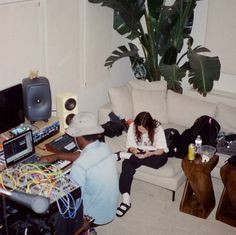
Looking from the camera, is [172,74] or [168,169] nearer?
[168,169]

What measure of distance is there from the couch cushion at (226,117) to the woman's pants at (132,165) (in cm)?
92

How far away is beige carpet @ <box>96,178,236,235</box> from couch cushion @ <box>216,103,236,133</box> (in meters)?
0.80

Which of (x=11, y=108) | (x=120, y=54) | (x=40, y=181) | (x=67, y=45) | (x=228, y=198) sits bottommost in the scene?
(x=228, y=198)

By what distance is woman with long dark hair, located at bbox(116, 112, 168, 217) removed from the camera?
4.02 metres

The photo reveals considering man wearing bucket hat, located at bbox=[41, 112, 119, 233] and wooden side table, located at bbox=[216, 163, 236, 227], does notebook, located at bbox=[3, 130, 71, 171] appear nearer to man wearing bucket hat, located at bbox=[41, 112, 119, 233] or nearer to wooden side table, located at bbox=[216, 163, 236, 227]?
man wearing bucket hat, located at bbox=[41, 112, 119, 233]

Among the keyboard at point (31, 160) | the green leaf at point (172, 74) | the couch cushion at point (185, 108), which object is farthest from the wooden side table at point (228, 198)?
the keyboard at point (31, 160)

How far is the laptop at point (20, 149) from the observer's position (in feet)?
10.8

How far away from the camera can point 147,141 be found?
4086 millimetres

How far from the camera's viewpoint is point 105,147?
2963 millimetres

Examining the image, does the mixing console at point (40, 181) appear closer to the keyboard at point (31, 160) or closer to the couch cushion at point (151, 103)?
the keyboard at point (31, 160)

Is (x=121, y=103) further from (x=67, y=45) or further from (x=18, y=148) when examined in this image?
(x=18, y=148)

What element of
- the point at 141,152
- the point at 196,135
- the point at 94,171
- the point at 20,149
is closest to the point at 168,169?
the point at 141,152

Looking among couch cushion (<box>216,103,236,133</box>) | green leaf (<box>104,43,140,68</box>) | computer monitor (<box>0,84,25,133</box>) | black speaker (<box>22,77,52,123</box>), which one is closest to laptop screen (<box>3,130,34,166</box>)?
computer monitor (<box>0,84,25,133</box>)

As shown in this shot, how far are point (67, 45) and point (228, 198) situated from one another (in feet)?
7.68
